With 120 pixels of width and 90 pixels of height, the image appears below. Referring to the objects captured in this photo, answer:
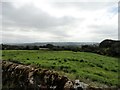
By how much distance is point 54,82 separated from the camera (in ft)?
44.3

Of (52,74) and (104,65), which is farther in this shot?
(104,65)

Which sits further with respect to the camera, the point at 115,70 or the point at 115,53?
the point at 115,53

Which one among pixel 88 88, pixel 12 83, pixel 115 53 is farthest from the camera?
pixel 115 53

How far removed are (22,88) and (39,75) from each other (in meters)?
2.12

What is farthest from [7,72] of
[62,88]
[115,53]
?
[115,53]

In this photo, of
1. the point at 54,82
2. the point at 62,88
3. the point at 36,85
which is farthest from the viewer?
the point at 36,85

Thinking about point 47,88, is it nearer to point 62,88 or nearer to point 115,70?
point 62,88

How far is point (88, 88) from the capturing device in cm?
1141

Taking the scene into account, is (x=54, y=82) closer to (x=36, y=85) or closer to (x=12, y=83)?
(x=36, y=85)

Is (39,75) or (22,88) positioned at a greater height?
(39,75)

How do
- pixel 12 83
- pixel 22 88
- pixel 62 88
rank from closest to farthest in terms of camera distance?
1. pixel 62 88
2. pixel 22 88
3. pixel 12 83

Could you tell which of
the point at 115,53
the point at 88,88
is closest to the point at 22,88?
the point at 88,88

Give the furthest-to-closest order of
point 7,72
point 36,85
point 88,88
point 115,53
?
point 115,53 < point 7,72 < point 36,85 < point 88,88

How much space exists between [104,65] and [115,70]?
71.5 inches
